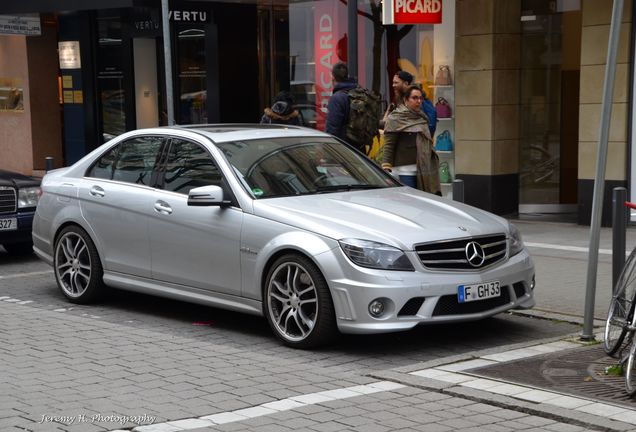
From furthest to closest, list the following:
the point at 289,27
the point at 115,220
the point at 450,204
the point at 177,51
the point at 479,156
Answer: the point at 177,51 → the point at 289,27 → the point at 479,156 → the point at 115,220 → the point at 450,204

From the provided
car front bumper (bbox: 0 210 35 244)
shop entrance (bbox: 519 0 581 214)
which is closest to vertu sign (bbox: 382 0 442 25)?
shop entrance (bbox: 519 0 581 214)

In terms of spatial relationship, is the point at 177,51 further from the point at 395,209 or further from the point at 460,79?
the point at 395,209

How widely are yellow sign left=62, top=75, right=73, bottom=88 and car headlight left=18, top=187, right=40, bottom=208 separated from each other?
10.9 metres

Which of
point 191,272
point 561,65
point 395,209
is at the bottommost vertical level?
point 191,272

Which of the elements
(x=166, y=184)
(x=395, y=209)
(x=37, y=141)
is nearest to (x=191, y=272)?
(x=166, y=184)

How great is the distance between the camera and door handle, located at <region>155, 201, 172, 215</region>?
9.07m

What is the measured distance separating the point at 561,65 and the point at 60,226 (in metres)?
8.77

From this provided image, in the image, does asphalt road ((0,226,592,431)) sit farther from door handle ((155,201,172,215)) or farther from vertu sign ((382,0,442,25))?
vertu sign ((382,0,442,25))

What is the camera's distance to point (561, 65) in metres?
16.1

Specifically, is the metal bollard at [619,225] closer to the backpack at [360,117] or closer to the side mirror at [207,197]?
the side mirror at [207,197]

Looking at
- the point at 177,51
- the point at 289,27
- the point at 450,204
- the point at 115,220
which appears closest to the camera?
the point at 450,204

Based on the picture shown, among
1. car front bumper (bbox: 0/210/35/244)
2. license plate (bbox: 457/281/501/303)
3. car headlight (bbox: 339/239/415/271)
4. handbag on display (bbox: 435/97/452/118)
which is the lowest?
car front bumper (bbox: 0/210/35/244)

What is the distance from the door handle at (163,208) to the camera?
9.07 meters

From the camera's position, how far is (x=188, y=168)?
924 cm
